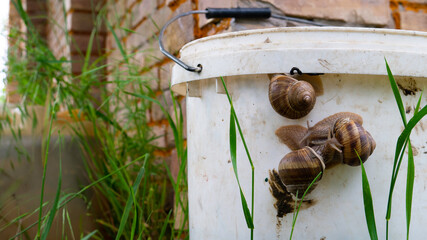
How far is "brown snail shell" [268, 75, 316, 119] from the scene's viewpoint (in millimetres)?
705

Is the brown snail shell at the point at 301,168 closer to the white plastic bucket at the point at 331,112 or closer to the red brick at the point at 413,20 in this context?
the white plastic bucket at the point at 331,112

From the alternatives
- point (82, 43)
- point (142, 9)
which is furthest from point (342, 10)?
point (82, 43)

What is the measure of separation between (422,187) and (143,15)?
54.4 inches

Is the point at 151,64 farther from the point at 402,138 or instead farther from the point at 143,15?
the point at 402,138

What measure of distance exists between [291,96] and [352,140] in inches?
4.5

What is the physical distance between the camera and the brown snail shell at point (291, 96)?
0.70m

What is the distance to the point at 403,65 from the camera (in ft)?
2.50

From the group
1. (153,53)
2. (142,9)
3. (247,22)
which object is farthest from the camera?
(142,9)

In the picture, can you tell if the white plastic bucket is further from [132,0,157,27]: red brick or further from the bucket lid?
[132,0,157,27]: red brick

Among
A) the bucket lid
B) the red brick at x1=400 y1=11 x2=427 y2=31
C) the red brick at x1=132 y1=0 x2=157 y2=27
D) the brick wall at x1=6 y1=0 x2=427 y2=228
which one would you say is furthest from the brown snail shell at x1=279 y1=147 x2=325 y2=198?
the red brick at x1=132 y1=0 x2=157 y2=27

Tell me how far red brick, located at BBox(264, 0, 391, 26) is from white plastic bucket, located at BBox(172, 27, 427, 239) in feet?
1.60

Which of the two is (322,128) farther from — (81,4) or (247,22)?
(81,4)

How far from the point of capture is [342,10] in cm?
130

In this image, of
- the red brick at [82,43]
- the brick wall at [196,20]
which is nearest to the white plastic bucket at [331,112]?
the brick wall at [196,20]
